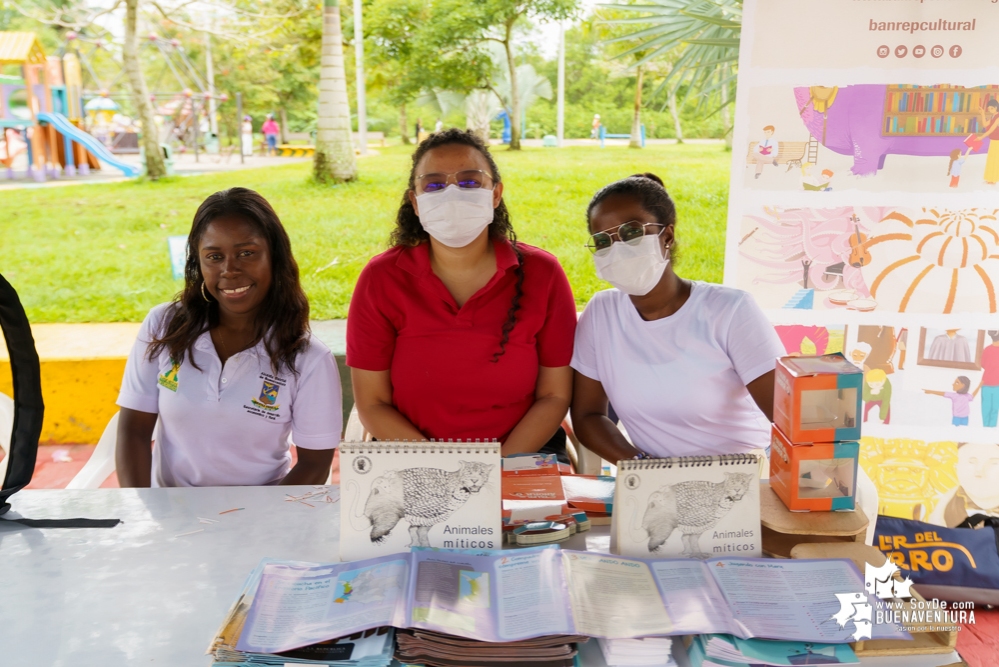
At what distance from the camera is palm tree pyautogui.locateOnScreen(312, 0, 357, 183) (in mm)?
6246

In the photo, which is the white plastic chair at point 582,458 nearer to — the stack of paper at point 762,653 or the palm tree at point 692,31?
the stack of paper at point 762,653

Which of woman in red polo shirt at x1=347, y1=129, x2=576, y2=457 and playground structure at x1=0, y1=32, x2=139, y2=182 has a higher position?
playground structure at x1=0, y1=32, x2=139, y2=182

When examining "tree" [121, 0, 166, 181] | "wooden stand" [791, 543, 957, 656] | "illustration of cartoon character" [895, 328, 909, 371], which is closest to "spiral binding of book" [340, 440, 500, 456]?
"wooden stand" [791, 543, 957, 656]

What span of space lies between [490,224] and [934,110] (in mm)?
1576

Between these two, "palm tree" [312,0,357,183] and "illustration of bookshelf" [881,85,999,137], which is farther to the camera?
"palm tree" [312,0,357,183]

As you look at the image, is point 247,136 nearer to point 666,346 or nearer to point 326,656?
point 666,346

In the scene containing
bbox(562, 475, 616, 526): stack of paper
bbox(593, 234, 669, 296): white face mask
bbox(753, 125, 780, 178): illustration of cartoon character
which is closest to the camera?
bbox(562, 475, 616, 526): stack of paper

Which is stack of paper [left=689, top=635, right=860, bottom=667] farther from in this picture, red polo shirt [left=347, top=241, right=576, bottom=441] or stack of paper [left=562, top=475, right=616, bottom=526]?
red polo shirt [left=347, top=241, right=576, bottom=441]

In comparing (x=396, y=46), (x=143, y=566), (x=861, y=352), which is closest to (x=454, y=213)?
(x=143, y=566)

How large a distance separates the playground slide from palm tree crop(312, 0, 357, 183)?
3115mm

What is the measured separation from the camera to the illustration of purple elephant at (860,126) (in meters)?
2.63

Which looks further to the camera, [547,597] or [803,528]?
[803,528]

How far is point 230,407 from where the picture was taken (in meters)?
2.02

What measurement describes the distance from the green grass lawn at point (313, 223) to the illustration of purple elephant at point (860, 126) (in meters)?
3.28
